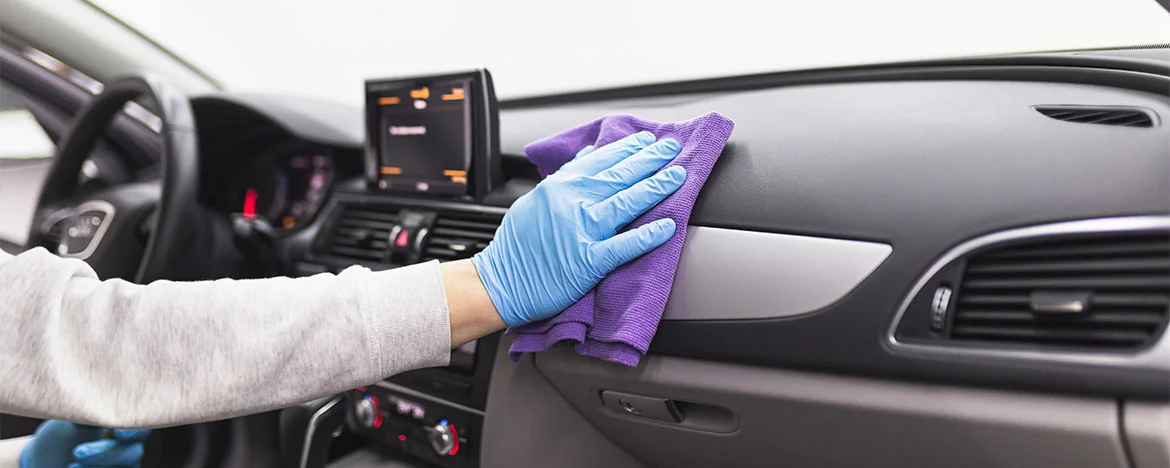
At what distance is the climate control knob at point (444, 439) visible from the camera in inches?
45.8

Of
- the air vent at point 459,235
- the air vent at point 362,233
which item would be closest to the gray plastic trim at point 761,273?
the air vent at point 459,235

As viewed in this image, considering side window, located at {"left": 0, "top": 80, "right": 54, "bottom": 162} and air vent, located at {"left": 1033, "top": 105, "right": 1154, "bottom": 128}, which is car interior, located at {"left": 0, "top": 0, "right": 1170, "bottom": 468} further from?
side window, located at {"left": 0, "top": 80, "right": 54, "bottom": 162}

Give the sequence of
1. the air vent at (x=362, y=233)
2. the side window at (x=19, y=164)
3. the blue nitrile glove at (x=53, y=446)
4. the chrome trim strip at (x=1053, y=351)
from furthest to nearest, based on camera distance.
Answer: the side window at (x=19, y=164) → the air vent at (x=362, y=233) → the blue nitrile glove at (x=53, y=446) → the chrome trim strip at (x=1053, y=351)

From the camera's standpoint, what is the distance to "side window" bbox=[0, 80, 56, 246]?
75.5 inches

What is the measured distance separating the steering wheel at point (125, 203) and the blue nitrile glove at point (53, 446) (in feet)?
0.83

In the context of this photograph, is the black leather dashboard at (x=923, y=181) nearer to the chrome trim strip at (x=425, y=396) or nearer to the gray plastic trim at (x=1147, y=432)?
the gray plastic trim at (x=1147, y=432)

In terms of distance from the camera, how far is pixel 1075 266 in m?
0.67

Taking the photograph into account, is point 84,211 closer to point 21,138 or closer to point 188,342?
point 21,138

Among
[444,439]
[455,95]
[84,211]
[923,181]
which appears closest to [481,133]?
[455,95]

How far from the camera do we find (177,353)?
29.3 inches

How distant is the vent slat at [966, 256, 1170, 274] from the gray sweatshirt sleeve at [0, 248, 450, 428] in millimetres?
554

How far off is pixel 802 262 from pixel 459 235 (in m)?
0.59

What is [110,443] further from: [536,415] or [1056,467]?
[1056,467]

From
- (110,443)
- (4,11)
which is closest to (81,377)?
(110,443)
